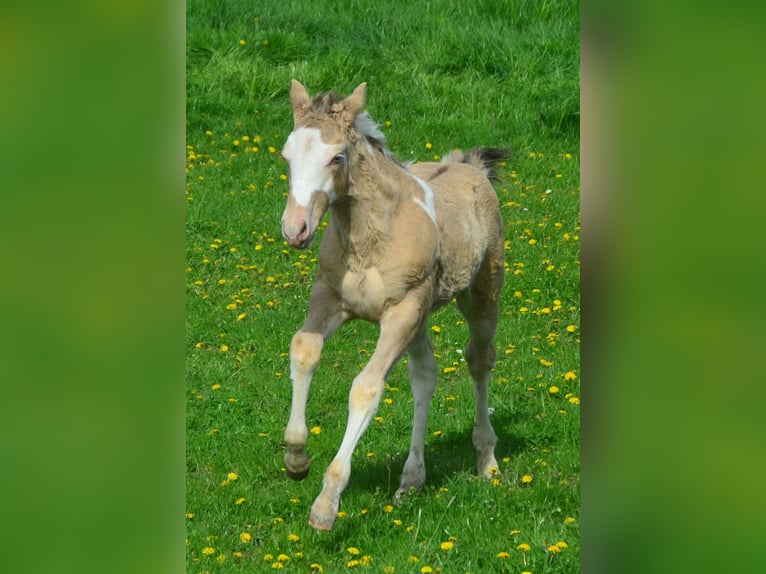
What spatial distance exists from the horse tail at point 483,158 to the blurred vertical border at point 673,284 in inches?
243

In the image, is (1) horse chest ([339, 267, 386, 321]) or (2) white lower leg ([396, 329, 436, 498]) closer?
(1) horse chest ([339, 267, 386, 321])

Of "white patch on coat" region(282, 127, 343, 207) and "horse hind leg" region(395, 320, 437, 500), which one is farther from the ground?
"white patch on coat" region(282, 127, 343, 207)

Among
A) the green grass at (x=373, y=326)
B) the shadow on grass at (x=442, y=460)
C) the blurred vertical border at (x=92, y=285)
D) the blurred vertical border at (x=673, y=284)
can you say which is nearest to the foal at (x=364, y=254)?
the shadow on grass at (x=442, y=460)

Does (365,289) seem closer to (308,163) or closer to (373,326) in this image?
(308,163)

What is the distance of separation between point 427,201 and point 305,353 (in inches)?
49.3

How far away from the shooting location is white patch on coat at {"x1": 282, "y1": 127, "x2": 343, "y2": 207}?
5012 millimetres

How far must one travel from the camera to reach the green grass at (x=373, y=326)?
5613 millimetres

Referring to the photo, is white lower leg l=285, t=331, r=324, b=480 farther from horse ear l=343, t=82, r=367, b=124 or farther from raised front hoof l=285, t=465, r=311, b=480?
horse ear l=343, t=82, r=367, b=124

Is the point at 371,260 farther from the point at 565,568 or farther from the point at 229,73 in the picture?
the point at 229,73

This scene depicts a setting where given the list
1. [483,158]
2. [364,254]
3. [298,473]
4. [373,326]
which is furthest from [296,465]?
[373,326]

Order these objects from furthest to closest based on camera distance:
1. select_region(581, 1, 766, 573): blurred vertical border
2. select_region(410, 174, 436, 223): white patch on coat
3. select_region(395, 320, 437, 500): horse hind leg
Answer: select_region(395, 320, 437, 500): horse hind leg, select_region(410, 174, 436, 223): white patch on coat, select_region(581, 1, 766, 573): blurred vertical border

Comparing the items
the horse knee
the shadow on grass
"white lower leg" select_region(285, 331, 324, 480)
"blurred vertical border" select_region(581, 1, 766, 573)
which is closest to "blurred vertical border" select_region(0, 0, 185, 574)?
"blurred vertical border" select_region(581, 1, 766, 573)

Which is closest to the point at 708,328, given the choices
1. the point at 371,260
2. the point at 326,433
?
the point at 371,260

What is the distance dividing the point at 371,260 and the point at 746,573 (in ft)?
14.7
